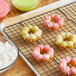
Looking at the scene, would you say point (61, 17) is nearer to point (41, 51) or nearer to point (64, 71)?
point (41, 51)

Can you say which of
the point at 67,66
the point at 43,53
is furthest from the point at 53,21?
the point at 67,66

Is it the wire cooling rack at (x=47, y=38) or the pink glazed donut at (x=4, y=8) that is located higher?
the pink glazed donut at (x=4, y=8)

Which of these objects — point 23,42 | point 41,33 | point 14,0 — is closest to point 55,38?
point 41,33

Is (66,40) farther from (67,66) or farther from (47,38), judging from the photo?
(67,66)

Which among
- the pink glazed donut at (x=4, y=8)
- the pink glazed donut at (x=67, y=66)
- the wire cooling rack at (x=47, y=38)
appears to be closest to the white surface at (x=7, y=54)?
the wire cooling rack at (x=47, y=38)

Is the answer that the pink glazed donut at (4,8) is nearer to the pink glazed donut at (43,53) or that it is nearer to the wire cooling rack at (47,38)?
the wire cooling rack at (47,38)

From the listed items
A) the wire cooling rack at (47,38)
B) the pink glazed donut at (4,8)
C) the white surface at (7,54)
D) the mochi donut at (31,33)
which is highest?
the white surface at (7,54)

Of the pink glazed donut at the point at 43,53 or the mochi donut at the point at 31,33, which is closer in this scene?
the pink glazed donut at the point at 43,53

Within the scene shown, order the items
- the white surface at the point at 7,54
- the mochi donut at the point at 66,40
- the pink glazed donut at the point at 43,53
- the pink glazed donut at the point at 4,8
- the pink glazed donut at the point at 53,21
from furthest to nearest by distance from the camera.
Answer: the pink glazed donut at the point at 4,8, the pink glazed donut at the point at 53,21, the mochi donut at the point at 66,40, the pink glazed donut at the point at 43,53, the white surface at the point at 7,54
